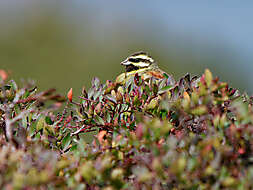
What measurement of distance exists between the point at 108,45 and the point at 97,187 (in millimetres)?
19413

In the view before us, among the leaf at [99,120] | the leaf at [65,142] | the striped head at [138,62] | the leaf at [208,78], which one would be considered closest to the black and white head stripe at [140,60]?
the striped head at [138,62]

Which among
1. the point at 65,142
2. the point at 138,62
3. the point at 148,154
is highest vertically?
the point at 138,62

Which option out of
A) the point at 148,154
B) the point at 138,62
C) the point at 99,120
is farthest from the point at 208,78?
the point at 138,62

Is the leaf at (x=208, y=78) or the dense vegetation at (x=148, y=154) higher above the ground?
the leaf at (x=208, y=78)

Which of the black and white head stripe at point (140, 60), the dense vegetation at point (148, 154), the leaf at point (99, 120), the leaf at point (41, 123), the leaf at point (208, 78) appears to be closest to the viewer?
the dense vegetation at point (148, 154)

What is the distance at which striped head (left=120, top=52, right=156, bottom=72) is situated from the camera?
438 centimetres

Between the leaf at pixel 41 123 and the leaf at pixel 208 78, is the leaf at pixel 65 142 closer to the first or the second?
the leaf at pixel 41 123

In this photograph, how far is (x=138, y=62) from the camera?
14.5ft

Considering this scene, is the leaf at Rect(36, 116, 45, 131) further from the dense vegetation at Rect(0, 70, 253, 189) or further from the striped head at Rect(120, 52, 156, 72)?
the striped head at Rect(120, 52, 156, 72)

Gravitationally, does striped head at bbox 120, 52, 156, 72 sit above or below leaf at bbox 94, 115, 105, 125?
above

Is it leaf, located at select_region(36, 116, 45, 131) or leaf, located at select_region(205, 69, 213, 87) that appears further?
leaf, located at select_region(36, 116, 45, 131)

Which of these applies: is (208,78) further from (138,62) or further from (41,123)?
(138,62)

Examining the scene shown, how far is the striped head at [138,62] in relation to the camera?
14.4 feet

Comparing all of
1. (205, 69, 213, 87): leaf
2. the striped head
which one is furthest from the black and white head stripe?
(205, 69, 213, 87): leaf
